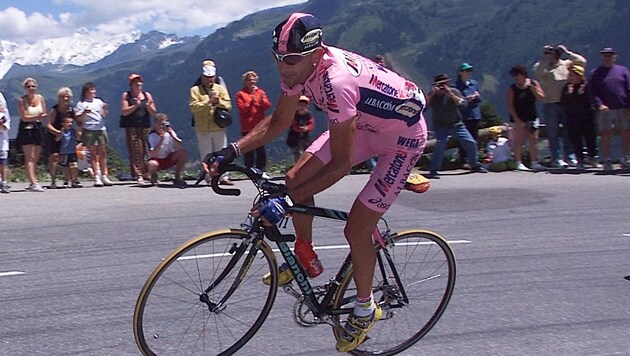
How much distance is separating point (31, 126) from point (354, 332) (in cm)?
902

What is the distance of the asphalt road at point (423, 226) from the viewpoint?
543 centimetres

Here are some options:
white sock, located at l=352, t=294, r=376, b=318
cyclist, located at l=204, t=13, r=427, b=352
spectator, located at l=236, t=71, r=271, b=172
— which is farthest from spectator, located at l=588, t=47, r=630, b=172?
white sock, located at l=352, t=294, r=376, b=318

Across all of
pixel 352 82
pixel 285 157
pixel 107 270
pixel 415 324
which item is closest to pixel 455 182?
pixel 285 157

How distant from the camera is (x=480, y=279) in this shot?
22.9 feet

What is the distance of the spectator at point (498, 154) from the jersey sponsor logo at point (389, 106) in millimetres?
10232

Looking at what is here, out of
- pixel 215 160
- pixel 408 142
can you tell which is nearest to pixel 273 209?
pixel 215 160

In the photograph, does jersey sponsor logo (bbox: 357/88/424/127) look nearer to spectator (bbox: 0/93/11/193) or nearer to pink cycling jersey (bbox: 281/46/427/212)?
pink cycling jersey (bbox: 281/46/427/212)

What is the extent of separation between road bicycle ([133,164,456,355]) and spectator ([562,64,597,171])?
9.65m

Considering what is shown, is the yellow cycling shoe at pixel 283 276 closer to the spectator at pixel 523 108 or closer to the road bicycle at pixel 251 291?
the road bicycle at pixel 251 291

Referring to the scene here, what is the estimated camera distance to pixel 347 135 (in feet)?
13.9

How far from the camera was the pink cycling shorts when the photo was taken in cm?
475

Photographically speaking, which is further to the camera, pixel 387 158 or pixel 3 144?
pixel 3 144

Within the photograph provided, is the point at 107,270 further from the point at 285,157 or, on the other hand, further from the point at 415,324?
the point at 285,157

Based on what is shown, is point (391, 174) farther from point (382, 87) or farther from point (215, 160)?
point (215, 160)
